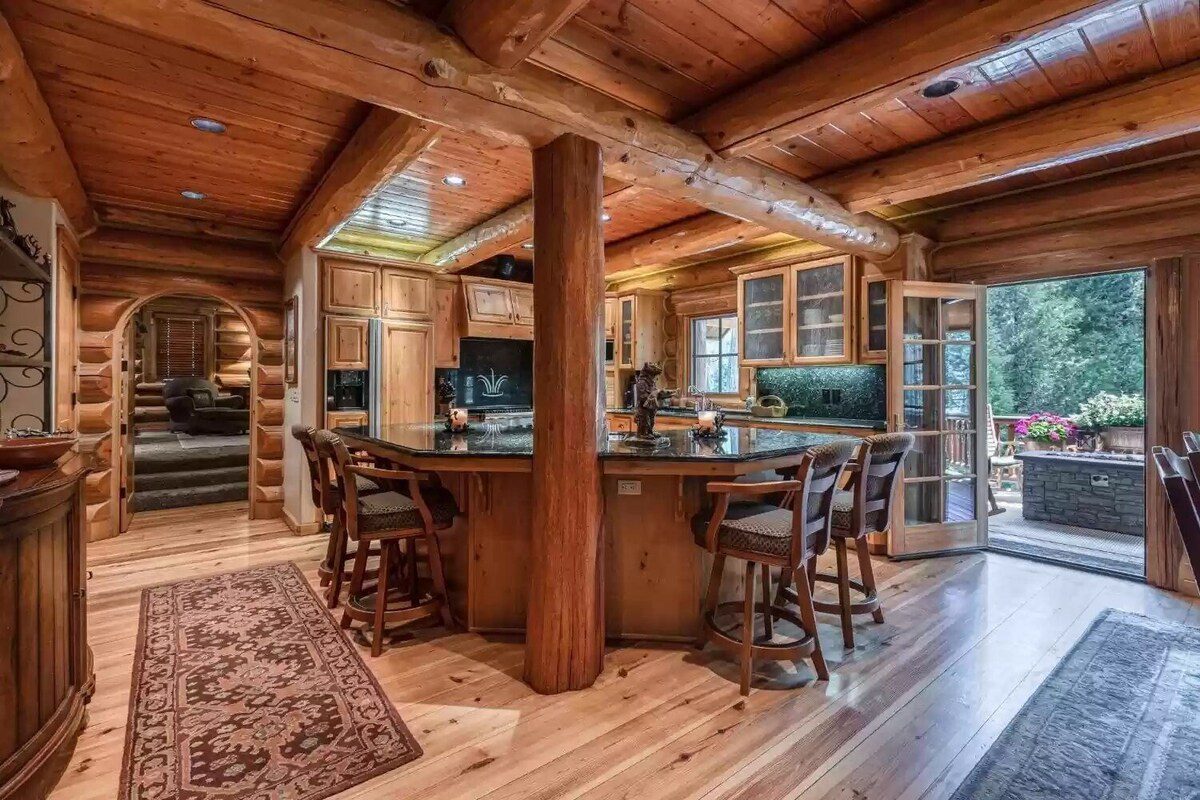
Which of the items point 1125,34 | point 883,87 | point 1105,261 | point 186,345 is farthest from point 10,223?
point 186,345

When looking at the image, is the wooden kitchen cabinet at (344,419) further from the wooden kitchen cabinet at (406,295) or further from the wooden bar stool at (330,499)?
the wooden bar stool at (330,499)

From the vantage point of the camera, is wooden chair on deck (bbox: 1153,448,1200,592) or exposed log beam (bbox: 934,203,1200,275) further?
exposed log beam (bbox: 934,203,1200,275)

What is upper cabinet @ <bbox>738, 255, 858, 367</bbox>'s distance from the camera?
191 inches

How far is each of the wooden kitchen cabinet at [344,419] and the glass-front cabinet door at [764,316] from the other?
12.3ft

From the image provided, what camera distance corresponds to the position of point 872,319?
15.4ft

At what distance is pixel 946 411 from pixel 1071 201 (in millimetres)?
1657

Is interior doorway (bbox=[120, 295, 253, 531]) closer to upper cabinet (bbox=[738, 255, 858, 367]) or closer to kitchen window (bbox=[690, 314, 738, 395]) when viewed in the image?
kitchen window (bbox=[690, 314, 738, 395])

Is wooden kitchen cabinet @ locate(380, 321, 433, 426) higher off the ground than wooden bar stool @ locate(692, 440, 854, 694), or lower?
higher

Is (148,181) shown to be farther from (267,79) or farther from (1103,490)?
(1103,490)

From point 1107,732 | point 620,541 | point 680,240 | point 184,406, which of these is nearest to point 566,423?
point 620,541

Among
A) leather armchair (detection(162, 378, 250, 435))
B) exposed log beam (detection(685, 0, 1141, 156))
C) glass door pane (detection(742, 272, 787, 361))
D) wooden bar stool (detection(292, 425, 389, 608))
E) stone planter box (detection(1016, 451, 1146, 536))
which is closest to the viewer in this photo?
exposed log beam (detection(685, 0, 1141, 156))

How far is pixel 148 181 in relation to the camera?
3.85m

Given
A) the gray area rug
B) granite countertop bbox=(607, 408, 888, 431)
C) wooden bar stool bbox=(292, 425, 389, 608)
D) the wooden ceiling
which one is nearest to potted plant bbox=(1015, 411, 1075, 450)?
granite countertop bbox=(607, 408, 888, 431)

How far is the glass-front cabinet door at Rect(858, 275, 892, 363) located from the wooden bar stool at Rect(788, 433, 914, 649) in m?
2.07
